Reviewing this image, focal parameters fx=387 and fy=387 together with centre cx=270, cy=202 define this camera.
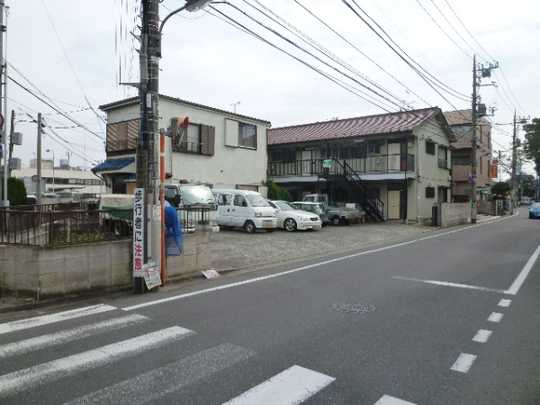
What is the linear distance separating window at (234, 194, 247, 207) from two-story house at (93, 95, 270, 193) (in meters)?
3.51

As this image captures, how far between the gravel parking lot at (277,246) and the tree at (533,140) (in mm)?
50126

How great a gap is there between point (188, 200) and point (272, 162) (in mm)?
15818

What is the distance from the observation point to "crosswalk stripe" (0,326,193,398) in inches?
140

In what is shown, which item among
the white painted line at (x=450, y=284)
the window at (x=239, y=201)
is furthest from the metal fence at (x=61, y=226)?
the window at (x=239, y=201)

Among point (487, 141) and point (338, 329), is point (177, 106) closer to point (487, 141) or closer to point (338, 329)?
point (338, 329)

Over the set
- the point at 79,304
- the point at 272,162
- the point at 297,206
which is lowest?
Result: the point at 79,304

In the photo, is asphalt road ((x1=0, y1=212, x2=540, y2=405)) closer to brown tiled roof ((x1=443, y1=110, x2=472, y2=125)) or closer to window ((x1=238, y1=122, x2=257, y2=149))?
window ((x1=238, y1=122, x2=257, y2=149))

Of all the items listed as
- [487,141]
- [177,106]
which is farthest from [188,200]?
[487,141]

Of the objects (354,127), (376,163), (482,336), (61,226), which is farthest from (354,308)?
(354,127)

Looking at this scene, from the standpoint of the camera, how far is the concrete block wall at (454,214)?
23.5m

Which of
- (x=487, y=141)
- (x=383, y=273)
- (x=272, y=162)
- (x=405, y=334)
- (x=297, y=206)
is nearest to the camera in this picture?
(x=405, y=334)

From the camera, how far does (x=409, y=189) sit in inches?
990

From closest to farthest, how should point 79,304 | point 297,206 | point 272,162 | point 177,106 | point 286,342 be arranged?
point 286,342 < point 79,304 < point 177,106 < point 297,206 < point 272,162

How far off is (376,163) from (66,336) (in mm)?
23380
